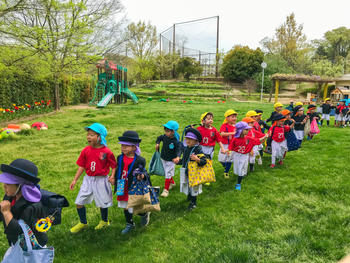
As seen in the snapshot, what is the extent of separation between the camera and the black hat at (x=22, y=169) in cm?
233

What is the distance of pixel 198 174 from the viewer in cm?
433

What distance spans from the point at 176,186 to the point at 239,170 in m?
1.50

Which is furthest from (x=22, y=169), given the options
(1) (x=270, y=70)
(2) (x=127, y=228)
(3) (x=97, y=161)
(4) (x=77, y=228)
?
(1) (x=270, y=70)

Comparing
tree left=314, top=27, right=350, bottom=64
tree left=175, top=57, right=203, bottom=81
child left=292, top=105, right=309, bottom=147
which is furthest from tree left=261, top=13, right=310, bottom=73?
child left=292, top=105, right=309, bottom=147

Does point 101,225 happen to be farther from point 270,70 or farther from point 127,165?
point 270,70

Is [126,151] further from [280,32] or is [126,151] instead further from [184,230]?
[280,32]

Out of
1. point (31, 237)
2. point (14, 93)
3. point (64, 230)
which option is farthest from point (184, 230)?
point (14, 93)

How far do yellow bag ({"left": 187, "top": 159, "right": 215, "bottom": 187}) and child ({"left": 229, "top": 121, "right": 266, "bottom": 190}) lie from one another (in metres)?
1.33

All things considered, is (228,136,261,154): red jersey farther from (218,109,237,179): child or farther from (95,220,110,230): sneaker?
(95,220,110,230): sneaker

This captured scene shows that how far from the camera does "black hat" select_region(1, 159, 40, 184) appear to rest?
233cm

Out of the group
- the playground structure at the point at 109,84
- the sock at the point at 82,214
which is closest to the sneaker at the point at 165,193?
the sock at the point at 82,214

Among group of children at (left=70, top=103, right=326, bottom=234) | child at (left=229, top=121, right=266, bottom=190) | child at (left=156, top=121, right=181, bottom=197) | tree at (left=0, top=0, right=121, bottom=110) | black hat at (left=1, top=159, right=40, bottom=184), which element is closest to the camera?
black hat at (left=1, top=159, right=40, bottom=184)

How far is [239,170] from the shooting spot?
551 cm

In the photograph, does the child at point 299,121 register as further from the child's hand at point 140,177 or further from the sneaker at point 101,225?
the sneaker at point 101,225
